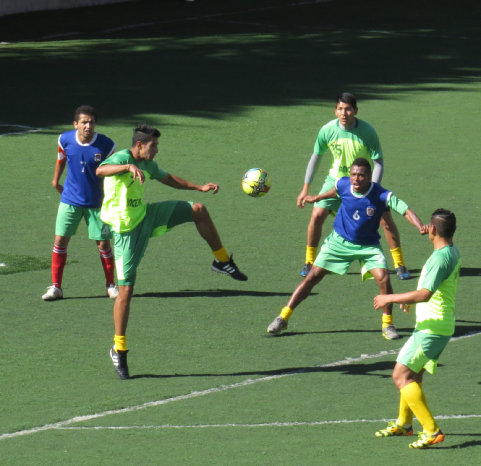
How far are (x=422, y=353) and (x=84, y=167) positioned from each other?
5.56 meters

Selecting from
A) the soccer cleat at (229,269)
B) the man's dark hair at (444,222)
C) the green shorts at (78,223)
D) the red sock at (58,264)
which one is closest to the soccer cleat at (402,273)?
the soccer cleat at (229,269)

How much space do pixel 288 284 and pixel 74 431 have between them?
505 centimetres

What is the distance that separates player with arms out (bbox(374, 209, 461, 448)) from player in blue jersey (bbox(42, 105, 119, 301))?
512cm

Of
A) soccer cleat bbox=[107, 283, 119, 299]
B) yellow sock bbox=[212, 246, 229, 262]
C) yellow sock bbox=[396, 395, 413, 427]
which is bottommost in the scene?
yellow sock bbox=[396, 395, 413, 427]

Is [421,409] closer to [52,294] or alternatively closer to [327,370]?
[327,370]

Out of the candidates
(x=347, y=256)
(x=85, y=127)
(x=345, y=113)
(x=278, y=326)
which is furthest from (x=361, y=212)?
(x=85, y=127)

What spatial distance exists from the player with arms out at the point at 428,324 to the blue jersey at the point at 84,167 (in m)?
5.27

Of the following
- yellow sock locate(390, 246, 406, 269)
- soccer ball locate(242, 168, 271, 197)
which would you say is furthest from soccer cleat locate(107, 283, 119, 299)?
yellow sock locate(390, 246, 406, 269)

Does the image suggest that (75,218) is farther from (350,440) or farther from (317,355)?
(350,440)

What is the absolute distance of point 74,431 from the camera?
982cm

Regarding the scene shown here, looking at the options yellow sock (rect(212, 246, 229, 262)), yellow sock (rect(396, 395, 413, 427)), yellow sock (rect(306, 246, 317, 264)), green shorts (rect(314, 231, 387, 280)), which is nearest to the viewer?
yellow sock (rect(396, 395, 413, 427))

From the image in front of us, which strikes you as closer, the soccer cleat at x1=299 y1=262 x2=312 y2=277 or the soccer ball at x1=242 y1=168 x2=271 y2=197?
the soccer ball at x1=242 y1=168 x2=271 y2=197

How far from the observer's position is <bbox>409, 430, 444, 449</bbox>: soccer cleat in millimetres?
9094

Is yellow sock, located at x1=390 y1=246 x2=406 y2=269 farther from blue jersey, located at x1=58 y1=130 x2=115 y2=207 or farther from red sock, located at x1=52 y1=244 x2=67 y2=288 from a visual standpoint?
red sock, located at x1=52 y1=244 x2=67 y2=288
